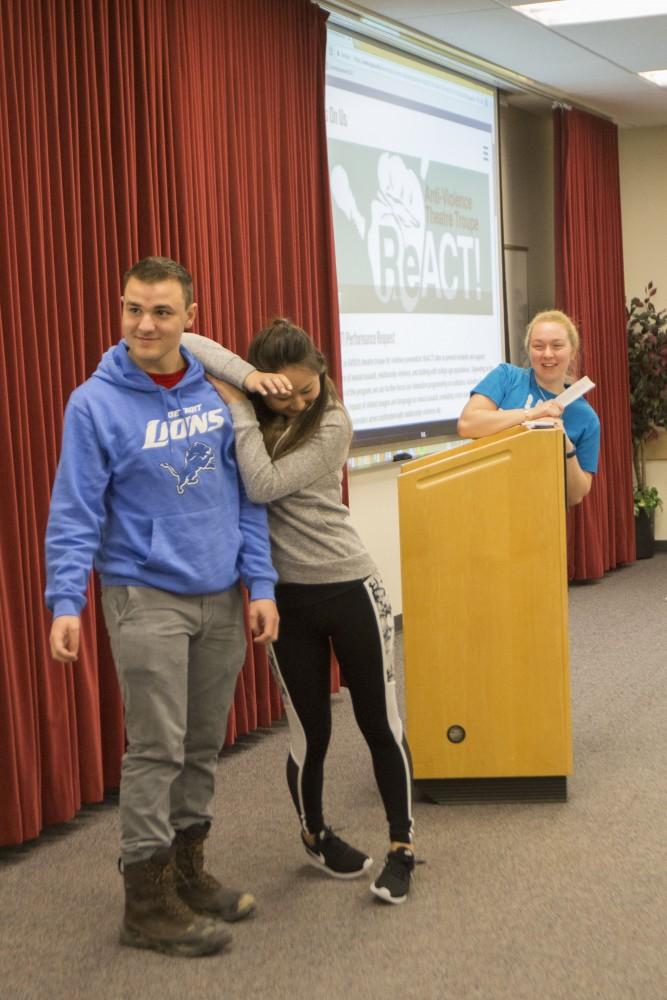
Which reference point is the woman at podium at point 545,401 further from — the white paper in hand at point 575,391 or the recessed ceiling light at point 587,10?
the recessed ceiling light at point 587,10

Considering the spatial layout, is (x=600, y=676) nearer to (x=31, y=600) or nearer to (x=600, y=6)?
(x=31, y=600)

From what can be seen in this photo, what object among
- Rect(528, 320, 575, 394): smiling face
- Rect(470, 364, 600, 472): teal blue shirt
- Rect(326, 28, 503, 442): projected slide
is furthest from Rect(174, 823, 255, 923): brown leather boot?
Rect(326, 28, 503, 442): projected slide

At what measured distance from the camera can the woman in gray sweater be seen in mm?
2658

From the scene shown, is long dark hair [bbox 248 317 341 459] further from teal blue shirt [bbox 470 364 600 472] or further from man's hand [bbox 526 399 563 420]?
teal blue shirt [bbox 470 364 600 472]

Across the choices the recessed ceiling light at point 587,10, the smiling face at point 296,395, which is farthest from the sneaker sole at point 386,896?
the recessed ceiling light at point 587,10

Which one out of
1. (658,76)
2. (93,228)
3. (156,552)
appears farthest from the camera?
(658,76)

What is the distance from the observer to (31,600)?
3336 millimetres

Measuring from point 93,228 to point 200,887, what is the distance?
1.86 meters

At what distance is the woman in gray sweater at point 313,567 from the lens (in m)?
2.66

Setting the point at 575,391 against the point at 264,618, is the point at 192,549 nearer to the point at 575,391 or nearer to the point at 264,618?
the point at 264,618

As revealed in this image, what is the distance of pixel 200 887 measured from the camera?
2.76 meters

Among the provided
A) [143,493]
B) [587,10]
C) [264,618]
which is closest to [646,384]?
[587,10]

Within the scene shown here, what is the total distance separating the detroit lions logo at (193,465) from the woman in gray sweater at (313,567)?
0.27 feet

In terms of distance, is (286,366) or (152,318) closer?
(152,318)
